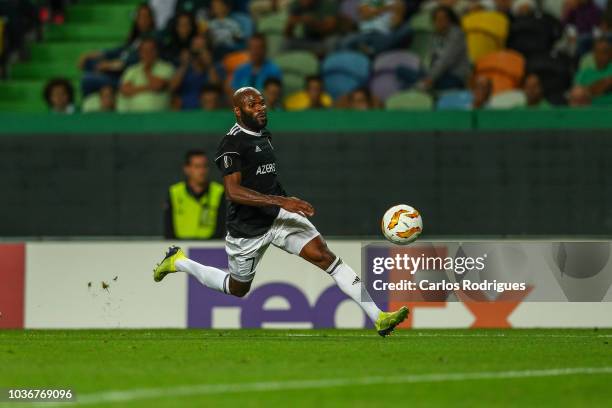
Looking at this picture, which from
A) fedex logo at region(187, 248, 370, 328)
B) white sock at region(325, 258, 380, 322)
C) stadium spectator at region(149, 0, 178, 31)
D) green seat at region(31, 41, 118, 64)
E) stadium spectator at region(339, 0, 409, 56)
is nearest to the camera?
white sock at region(325, 258, 380, 322)

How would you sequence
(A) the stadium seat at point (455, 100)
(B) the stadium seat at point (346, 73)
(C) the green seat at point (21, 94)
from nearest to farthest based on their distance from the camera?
(A) the stadium seat at point (455, 100) < (B) the stadium seat at point (346, 73) < (C) the green seat at point (21, 94)

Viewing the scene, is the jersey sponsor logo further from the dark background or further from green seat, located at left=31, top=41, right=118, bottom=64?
green seat, located at left=31, top=41, right=118, bottom=64

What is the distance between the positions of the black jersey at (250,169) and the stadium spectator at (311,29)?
6.81 metres

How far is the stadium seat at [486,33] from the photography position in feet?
58.6

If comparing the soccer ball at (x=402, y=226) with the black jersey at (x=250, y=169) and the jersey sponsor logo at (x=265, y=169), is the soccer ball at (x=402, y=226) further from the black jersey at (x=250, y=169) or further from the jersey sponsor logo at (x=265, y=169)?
→ the jersey sponsor logo at (x=265, y=169)

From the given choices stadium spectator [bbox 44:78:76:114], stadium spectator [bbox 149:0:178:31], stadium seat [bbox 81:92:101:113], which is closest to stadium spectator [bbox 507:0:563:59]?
stadium spectator [bbox 149:0:178:31]

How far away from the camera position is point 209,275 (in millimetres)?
12383

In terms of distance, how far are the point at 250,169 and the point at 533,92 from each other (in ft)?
19.4

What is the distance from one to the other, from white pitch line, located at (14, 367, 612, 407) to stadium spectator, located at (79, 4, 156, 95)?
35.1 ft

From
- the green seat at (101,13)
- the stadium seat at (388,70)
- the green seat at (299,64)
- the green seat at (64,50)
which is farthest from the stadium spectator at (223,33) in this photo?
the green seat at (101,13)

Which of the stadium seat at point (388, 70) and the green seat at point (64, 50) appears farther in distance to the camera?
the green seat at point (64, 50)

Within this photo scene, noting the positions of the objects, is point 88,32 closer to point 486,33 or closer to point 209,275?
point 486,33

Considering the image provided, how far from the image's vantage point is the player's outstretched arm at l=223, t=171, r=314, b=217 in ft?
37.3

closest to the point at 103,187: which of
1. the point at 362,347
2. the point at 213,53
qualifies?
the point at 213,53
